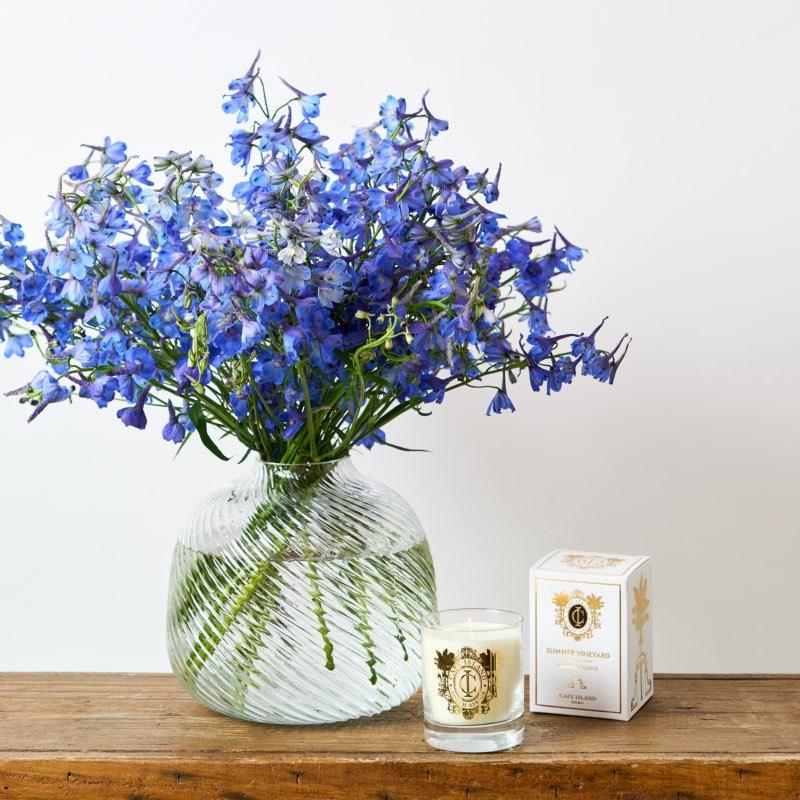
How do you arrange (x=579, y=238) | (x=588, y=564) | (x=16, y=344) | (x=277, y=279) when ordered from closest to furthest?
(x=277, y=279) < (x=16, y=344) < (x=588, y=564) < (x=579, y=238)

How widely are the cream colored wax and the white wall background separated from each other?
0.45 meters

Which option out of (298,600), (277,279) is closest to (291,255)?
(277,279)

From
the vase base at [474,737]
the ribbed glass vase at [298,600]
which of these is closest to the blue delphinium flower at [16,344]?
the ribbed glass vase at [298,600]

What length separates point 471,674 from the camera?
36.6 inches

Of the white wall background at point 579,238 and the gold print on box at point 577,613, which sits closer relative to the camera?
the gold print on box at point 577,613

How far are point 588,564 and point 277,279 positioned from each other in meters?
0.42

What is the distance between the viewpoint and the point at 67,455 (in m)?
1.41

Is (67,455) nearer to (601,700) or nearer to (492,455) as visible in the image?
(492,455)

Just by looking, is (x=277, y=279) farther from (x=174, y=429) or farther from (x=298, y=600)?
(x=298, y=600)

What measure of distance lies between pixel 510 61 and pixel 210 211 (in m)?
0.59

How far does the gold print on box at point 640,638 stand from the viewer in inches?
40.1

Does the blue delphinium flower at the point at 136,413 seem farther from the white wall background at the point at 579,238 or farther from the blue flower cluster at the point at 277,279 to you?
the white wall background at the point at 579,238

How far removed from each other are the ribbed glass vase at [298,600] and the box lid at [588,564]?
0.40ft

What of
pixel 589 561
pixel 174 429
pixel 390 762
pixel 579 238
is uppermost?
pixel 579 238
